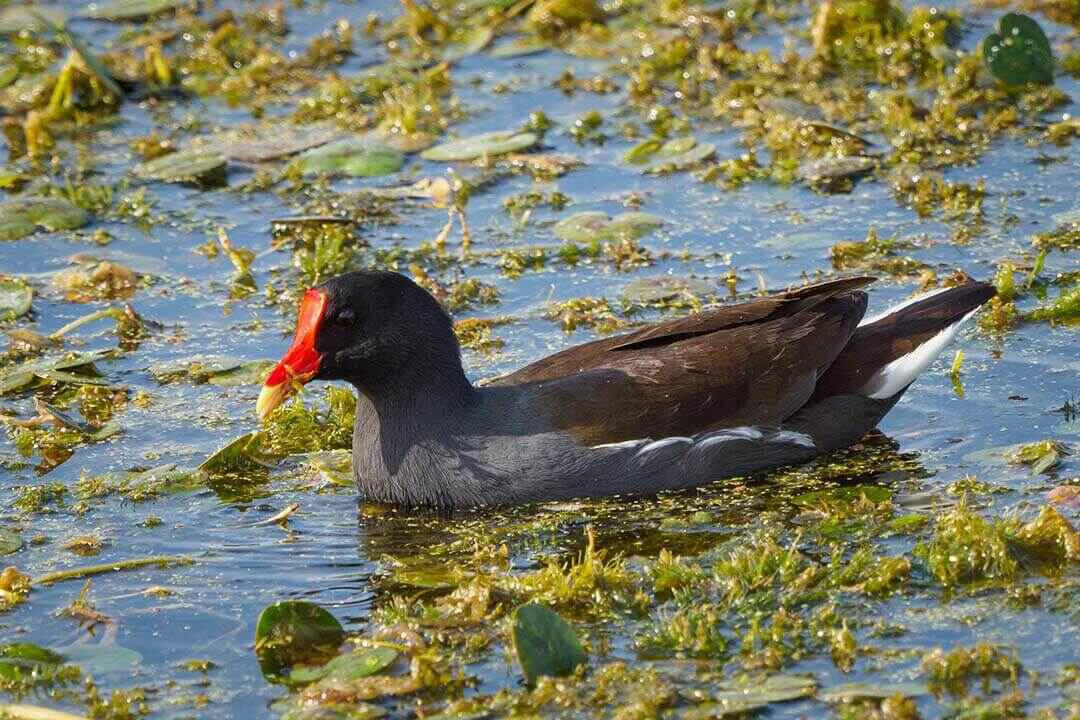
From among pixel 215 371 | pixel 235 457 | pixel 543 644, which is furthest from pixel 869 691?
pixel 215 371

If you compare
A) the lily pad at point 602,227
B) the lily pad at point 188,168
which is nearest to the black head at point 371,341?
the lily pad at point 602,227

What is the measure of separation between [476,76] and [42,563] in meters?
4.63

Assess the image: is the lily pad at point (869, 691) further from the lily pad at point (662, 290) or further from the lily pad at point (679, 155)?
the lily pad at point (679, 155)

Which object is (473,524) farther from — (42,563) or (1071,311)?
(1071,311)

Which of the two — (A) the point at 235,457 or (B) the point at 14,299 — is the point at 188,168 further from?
(A) the point at 235,457

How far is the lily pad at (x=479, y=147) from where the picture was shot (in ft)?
26.1

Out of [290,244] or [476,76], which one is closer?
[290,244]

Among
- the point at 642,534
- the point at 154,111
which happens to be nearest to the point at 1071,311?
the point at 642,534

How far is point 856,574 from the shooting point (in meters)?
4.56

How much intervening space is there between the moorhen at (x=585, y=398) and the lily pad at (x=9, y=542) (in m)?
0.78

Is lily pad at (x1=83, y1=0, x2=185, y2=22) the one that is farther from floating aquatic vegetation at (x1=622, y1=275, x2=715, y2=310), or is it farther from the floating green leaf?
floating aquatic vegetation at (x1=622, y1=275, x2=715, y2=310)

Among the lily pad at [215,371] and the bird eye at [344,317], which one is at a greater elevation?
the bird eye at [344,317]

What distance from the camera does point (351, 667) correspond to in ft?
13.8

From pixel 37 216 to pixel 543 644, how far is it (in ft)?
13.9
